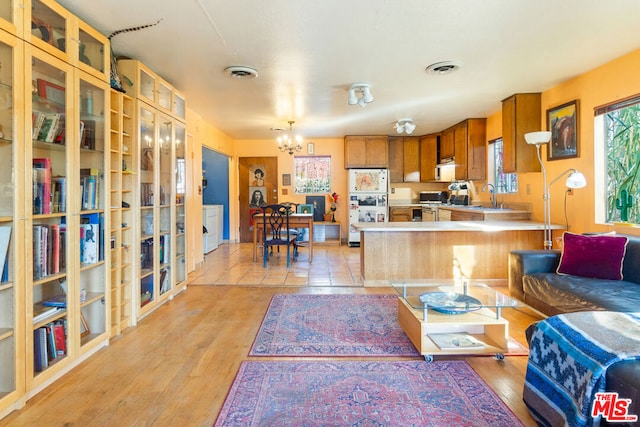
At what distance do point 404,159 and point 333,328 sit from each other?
513cm

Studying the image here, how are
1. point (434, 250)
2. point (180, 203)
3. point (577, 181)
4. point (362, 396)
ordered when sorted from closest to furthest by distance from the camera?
point (362, 396) → point (577, 181) → point (180, 203) → point (434, 250)

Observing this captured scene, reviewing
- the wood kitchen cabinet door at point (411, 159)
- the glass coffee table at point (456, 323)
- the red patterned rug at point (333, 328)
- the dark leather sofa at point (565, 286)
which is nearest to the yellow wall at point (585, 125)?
the dark leather sofa at point (565, 286)

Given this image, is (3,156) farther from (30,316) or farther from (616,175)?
(616,175)

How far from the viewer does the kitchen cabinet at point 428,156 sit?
6789mm

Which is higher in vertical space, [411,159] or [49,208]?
[411,159]

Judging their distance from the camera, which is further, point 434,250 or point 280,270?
point 280,270

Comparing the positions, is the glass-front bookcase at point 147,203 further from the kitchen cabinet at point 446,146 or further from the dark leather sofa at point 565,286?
the kitchen cabinet at point 446,146

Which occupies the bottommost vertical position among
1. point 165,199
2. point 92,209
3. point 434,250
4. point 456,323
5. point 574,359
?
point 456,323

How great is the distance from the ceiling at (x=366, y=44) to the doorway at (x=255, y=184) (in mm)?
3060

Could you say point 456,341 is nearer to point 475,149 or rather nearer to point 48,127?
point 48,127

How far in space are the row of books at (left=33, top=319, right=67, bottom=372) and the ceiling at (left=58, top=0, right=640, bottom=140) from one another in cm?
207

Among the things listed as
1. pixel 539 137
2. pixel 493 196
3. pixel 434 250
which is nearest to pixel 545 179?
pixel 539 137

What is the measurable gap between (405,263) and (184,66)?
3.21 metres

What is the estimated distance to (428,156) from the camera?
6.90m
